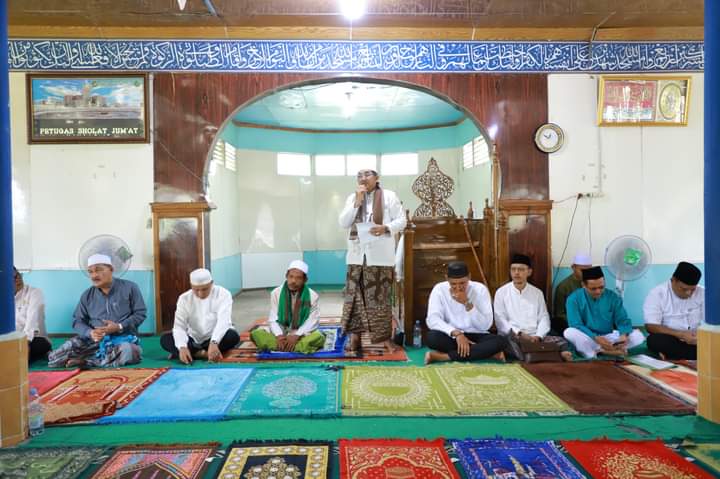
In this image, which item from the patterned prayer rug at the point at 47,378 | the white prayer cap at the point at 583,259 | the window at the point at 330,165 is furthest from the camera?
the window at the point at 330,165

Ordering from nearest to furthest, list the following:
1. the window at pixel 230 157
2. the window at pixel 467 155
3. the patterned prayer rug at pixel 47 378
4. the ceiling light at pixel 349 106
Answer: the patterned prayer rug at pixel 47 378, the ceiling light at pixel 349 106, the window at pixel 230 157, the window at pixel 467 155

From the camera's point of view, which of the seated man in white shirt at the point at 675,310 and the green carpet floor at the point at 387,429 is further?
the seated man in white shirt at the point at 675,310

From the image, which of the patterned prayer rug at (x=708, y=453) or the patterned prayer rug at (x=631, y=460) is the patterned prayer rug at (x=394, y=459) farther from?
the patterned prayer rug at (x=708, y=453)

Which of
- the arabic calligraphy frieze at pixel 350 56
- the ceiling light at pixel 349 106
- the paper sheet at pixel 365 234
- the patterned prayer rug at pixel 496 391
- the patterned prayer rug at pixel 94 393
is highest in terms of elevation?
the ceiling light at pixel 349 106

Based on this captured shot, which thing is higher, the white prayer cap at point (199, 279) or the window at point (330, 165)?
the window at point (330, 165)

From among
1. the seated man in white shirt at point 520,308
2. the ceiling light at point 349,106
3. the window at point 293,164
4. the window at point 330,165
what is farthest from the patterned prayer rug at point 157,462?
the window at point 330,165

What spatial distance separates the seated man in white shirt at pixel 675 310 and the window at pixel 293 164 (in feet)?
20.5

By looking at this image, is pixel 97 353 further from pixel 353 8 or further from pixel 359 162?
pixel 359 162

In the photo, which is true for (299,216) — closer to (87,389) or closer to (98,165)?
(98,165)

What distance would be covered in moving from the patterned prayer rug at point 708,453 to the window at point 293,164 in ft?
24.4

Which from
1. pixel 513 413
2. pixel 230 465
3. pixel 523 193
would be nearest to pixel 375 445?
pixel 230 465

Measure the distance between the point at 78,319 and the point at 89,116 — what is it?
2044 mm

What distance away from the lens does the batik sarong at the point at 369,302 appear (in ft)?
13.9

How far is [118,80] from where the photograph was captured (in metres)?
4.73
